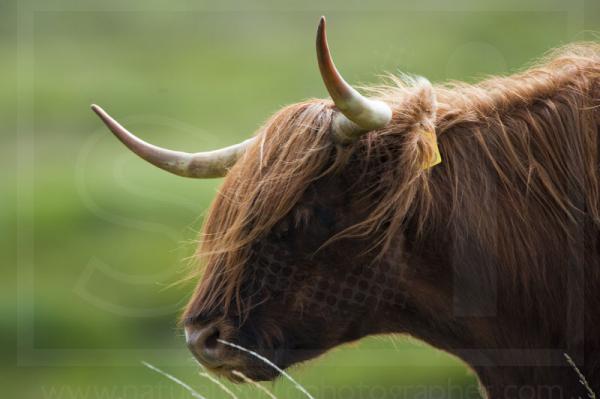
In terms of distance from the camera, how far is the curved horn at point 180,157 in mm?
4324

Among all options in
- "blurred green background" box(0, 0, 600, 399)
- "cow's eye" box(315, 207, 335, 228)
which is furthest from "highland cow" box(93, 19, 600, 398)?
"blurred green background" box(0, 0, 600, 399)

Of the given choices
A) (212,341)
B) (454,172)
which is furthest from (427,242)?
(212,341)

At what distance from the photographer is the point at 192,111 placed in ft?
54.8

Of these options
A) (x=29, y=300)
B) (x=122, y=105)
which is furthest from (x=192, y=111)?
(x=29, y=300)

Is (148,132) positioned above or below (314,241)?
below

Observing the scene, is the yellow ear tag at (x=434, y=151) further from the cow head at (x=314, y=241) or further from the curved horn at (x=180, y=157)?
the curved horn at (x=180, y=157)

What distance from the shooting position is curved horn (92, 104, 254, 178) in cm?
432

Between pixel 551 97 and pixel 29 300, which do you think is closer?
pixel 551 97

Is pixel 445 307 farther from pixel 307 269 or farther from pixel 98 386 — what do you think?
pixel 98 386

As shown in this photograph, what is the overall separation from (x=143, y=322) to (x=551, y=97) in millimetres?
8358

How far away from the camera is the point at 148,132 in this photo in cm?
1620

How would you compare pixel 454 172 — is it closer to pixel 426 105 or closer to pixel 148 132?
pixel 426 105

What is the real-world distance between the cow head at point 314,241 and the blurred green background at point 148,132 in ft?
1.19

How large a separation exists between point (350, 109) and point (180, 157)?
947mm
